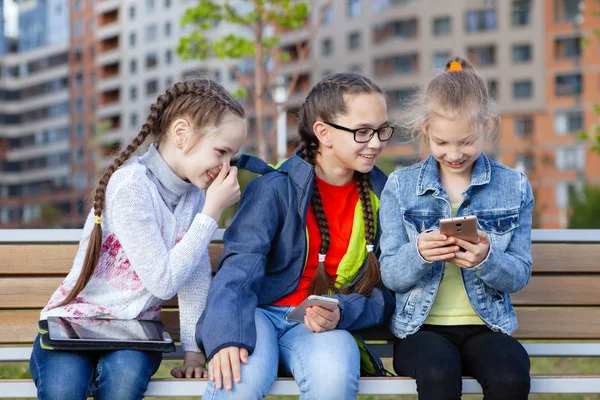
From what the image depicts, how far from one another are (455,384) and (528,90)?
62549mm

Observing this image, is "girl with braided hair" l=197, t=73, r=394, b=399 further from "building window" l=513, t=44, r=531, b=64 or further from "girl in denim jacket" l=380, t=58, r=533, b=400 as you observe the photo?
"building window" l=513, t=44, r=531, b=64

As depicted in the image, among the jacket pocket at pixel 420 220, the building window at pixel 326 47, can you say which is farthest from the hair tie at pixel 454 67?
the building window at pixel 326 47

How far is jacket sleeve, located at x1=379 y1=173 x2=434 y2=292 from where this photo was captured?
3139 mm

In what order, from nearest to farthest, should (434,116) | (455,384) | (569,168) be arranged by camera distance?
(455,384) → (434,116) → (569,168)

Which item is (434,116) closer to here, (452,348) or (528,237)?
(528,237)

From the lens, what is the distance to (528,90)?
63.0m

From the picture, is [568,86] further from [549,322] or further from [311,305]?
[311,305]

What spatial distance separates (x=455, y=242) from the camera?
300cm

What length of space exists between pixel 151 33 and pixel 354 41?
964 inches

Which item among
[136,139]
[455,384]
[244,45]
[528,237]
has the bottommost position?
[455,384]

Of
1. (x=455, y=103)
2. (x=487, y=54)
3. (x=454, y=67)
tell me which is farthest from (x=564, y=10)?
(x=455, y=103)

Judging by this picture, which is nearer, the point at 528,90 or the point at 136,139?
the point at 136,139

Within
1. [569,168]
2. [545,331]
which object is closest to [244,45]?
[545,331]

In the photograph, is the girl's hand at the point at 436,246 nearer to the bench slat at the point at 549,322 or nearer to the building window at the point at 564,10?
the bench slat at the point at 549,322
